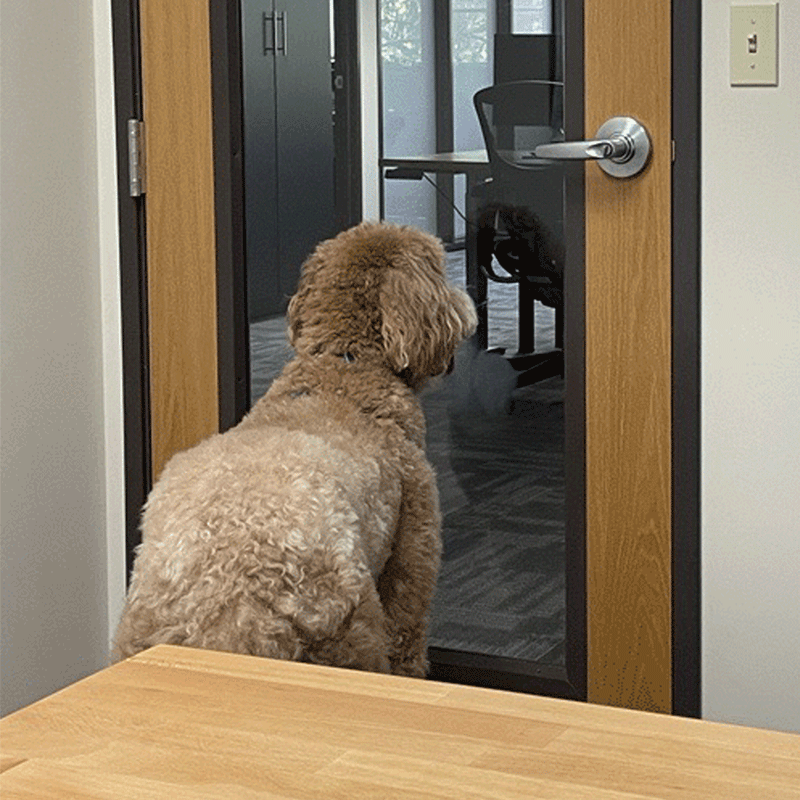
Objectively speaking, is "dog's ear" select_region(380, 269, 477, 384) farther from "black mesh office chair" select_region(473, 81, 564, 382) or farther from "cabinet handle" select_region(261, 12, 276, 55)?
A: "cabinet handle" select_region(261, 12, 276, 55)

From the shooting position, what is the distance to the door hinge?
2.95 m

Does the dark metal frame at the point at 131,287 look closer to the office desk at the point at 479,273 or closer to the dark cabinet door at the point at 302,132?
the dark cabinet door at the point at 302,132

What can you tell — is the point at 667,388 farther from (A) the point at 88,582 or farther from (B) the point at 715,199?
(A) the point at 88,582

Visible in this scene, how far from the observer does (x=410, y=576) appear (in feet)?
7.89

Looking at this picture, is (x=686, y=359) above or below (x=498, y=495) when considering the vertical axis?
above

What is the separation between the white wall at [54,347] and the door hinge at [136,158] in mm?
58

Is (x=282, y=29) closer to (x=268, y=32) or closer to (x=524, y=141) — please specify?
(x=268, y=32)

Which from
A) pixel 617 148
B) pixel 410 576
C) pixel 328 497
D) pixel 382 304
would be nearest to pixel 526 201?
pixel 617 148

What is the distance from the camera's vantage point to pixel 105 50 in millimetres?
2969

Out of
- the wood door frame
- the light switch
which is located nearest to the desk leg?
the wood door frame

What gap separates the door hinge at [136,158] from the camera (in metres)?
2.95

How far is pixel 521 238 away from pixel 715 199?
38cm

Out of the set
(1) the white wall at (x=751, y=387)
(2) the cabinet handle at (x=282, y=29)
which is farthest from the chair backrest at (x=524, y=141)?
(2) the cabinet handle at (x=282, y=29)

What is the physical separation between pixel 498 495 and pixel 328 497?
898 millimetres
